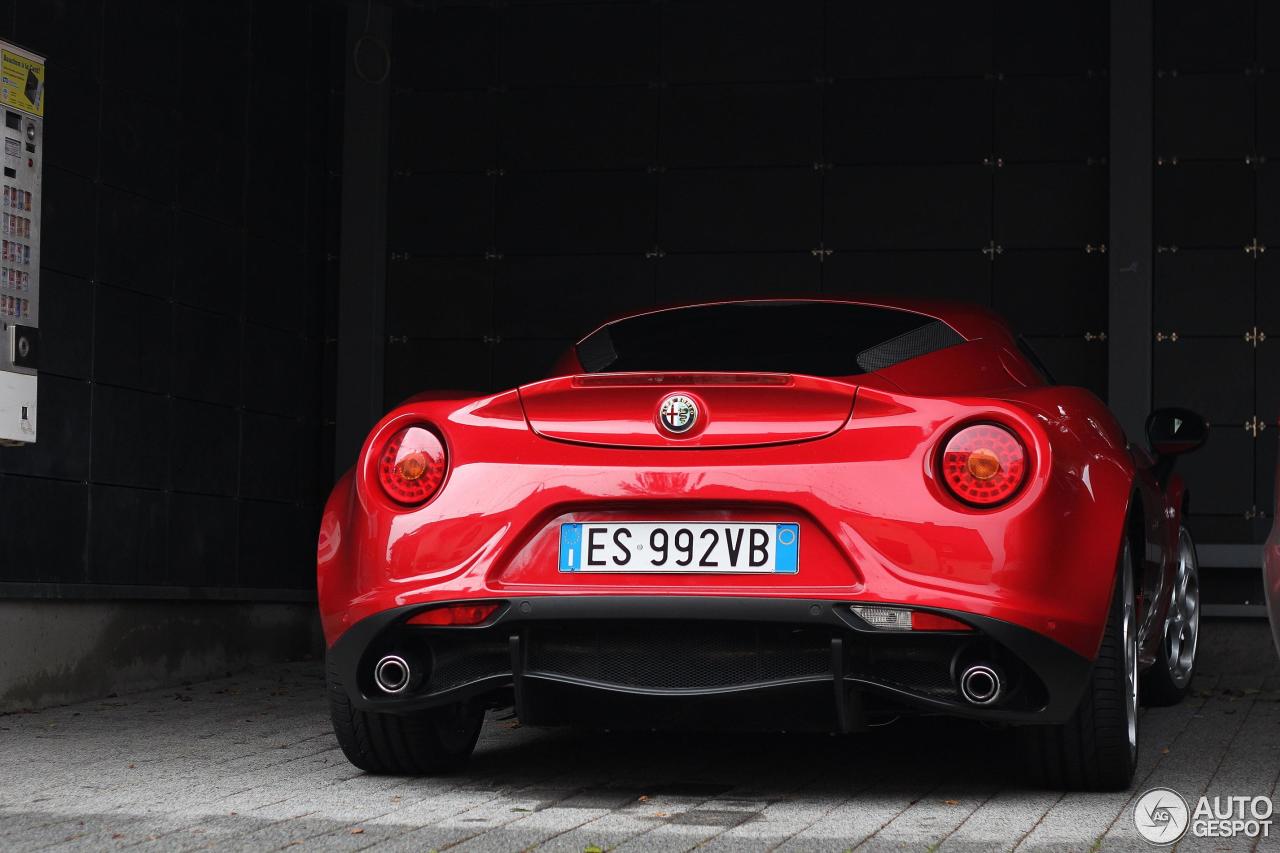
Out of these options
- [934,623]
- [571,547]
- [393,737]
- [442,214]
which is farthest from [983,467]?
[442,214]

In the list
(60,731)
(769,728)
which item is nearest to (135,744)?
(60,731)

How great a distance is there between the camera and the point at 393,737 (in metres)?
4.70

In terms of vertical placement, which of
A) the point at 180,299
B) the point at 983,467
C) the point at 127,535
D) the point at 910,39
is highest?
the point at 910,39

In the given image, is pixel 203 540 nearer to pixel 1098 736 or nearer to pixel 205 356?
pixel 205 356

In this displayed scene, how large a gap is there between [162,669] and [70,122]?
2.41 m

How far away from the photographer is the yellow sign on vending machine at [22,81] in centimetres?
675

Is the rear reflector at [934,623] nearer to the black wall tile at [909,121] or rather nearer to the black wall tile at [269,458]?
the black wall tile at [269,458]

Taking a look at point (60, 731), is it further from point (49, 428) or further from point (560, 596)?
point (560, 596)

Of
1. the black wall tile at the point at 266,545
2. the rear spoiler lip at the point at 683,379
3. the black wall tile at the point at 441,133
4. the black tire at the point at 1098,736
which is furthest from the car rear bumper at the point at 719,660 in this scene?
the black wall tile at the point at 441,133

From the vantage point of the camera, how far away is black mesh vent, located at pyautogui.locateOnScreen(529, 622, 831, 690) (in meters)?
4.13

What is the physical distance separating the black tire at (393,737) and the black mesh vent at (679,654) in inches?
23.5

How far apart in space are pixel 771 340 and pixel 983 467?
3.27 ft

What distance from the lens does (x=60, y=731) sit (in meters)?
6.13

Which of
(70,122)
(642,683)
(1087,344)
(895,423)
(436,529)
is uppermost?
(70,122)
